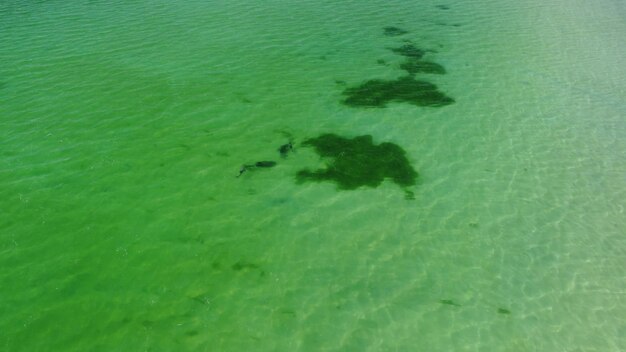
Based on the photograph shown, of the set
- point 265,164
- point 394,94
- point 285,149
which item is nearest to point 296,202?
point 265,164

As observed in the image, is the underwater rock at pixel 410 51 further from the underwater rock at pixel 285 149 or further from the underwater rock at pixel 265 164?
the underwater rock at pixel 265 164

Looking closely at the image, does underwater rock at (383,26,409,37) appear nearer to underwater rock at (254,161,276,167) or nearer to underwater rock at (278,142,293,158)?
underwater rock at (278,142,293,158)

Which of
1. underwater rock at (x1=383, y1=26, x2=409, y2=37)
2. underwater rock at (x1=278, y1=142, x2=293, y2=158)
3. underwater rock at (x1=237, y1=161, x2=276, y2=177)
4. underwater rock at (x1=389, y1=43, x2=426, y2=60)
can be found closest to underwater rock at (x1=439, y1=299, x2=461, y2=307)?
underwater rock at (x1=237, y1=161, x2=276, y2=177)

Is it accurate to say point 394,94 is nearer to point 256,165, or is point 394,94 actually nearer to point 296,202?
point 256,165

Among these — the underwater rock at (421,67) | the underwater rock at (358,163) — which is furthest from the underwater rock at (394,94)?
the underwater rock at (358,163)

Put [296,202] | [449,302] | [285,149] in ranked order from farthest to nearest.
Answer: [285,149], [296,202], [449,302]

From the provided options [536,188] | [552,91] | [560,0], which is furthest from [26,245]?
[560,0]
